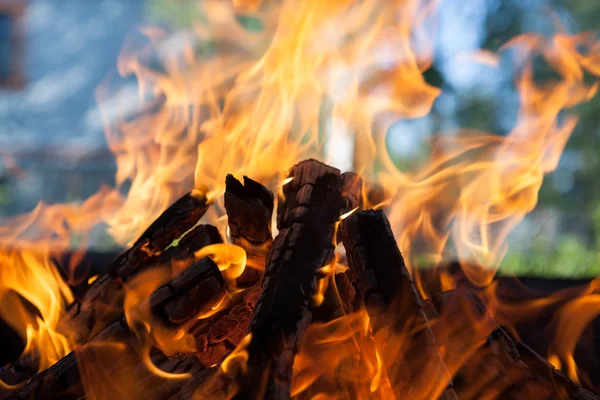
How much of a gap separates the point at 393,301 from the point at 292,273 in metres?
Result: 0.43

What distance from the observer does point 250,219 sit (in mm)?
2357

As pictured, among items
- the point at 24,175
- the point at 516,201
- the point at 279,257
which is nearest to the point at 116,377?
the point at 279,257

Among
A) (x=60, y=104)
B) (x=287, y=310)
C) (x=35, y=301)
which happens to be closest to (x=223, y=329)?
(x=287, y=310)

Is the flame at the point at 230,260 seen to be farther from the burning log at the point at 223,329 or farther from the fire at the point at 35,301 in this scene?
the fire at the point at 35,301

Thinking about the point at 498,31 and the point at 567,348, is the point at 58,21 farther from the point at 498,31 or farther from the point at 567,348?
the point at 567,348

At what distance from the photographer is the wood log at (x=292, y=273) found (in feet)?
4.87

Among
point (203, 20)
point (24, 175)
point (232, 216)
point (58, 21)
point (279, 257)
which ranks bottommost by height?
point (279, 257)

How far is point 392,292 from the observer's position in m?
1.68

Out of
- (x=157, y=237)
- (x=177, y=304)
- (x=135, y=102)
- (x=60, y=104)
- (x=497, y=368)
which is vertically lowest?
(x=497, y=368)

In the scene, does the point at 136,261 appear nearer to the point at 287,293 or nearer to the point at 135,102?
the point at 287,293

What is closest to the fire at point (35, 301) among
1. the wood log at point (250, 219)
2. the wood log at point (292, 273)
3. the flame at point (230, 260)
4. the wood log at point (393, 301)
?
the flame at point (230, 260)

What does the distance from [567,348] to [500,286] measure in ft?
1.90

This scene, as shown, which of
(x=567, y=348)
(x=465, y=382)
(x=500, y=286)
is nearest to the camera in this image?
(x=465, y=382)

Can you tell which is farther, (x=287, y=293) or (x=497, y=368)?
(x=497, y=368)
